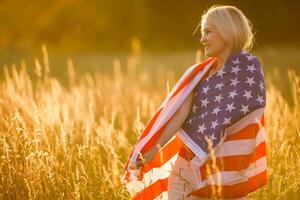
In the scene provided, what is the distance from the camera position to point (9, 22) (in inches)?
955

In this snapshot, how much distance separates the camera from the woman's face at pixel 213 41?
3.74 metres

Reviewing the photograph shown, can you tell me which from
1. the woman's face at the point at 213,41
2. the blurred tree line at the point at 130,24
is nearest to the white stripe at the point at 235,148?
the woman's face at the point at 213,41

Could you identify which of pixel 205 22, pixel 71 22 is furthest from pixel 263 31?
pixel 205 22

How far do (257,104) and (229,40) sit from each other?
0.42m

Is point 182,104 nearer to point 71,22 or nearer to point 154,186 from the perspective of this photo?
point 154,186

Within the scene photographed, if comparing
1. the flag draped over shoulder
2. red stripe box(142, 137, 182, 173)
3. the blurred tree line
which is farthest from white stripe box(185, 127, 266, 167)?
the blurred tree line

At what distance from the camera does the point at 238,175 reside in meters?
3.61

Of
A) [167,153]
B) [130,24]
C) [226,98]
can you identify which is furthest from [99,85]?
[130,24]

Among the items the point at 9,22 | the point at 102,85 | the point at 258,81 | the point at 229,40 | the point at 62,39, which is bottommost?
the point at 258,81

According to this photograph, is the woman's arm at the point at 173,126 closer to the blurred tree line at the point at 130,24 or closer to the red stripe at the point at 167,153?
the red stripe at the point at 167,153

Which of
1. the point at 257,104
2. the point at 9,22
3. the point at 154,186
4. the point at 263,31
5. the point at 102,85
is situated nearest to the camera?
the point at 257,104

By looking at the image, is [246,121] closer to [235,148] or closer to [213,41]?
[235,148]

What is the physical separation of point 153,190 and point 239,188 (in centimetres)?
58

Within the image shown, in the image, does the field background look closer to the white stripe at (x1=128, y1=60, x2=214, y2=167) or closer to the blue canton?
the white stripe at (x1=128, y1=60, x2=214, y2=167)
